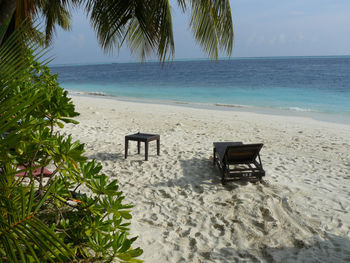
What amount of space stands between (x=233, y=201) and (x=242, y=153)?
87 centimetres

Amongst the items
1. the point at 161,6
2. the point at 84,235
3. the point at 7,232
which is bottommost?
the point at 84,235

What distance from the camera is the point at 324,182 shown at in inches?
182

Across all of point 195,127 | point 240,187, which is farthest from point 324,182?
point 195,127

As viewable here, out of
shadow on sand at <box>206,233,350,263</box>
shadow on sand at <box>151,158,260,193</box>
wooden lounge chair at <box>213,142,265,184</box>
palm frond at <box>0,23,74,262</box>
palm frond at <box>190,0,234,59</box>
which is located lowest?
shadow on sand at <box>206,233,350,263</box>

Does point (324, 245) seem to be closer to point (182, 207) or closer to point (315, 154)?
point (182, 207)

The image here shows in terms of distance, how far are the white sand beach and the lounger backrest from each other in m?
0.40

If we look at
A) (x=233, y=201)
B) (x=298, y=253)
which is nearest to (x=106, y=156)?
(x=233, y=201)

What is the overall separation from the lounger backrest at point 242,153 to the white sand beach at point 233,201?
397mm

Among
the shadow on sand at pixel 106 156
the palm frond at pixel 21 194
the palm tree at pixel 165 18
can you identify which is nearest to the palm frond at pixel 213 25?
the palm tree at pixel 165 18

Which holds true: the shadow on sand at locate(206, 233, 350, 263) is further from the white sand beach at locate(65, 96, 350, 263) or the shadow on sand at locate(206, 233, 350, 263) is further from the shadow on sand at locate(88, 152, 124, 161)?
the shadow on sand at locate(88, 152, 124, 161)

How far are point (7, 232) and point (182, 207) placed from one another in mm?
2992

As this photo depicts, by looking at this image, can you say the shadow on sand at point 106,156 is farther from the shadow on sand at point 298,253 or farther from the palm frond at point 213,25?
the shadow on sand at point 298,253

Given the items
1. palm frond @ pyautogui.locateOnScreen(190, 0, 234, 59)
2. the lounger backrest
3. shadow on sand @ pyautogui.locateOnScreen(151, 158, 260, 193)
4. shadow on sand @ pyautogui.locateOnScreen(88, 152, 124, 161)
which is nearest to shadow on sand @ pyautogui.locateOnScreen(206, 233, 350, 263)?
shadow on sand @ pyautogui.locateOnScreen(151, 158, 260, 193)

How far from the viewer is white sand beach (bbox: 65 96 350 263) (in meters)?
2.89
